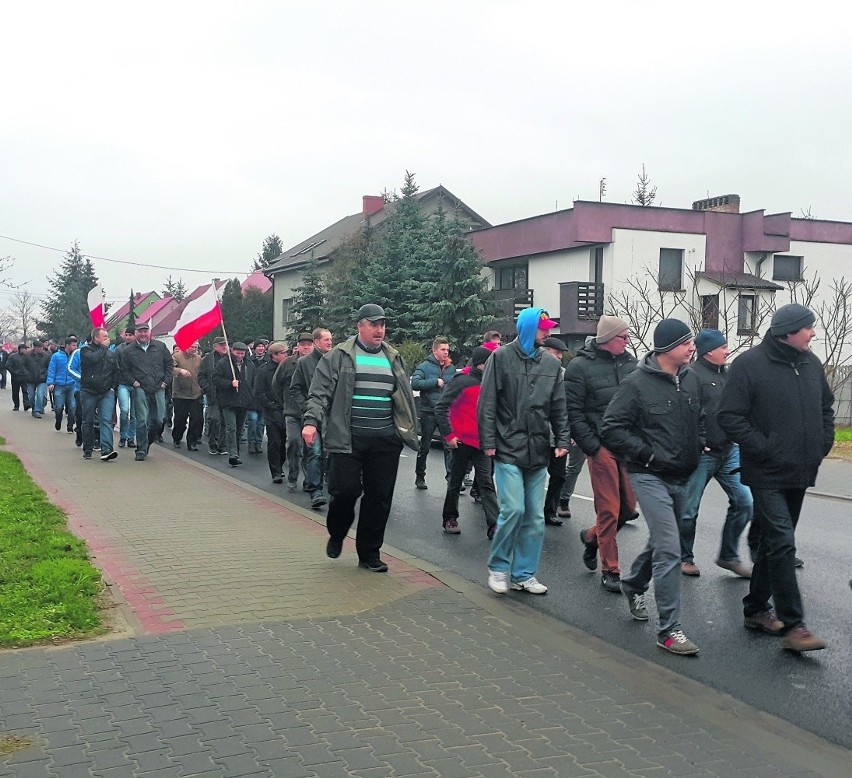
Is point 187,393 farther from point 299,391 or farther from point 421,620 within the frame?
point 421,620

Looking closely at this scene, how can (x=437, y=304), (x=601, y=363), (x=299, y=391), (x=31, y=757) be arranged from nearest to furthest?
1. (x=31, y=757)
2. (x=601, y=363)
3. (x=299, y=391)
4. (x=437, y=304)

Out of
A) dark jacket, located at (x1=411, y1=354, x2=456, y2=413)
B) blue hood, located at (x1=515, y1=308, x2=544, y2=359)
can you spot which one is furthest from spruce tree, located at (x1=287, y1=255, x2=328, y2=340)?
blue hood, located at (x1=515, y1=308, x2=544, y2=359)

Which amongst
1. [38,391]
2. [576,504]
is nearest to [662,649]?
[576,504]

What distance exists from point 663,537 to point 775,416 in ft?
2.92

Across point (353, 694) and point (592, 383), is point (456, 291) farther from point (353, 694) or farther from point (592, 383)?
point (353, 694)

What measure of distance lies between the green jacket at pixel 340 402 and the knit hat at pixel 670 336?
6.76ft

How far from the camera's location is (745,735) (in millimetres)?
4250

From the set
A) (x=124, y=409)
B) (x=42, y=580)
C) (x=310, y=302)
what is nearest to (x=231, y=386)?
(x=124, y=409)

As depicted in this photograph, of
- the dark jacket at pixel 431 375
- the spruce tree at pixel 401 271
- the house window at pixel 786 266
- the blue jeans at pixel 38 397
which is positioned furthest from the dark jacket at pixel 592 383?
the house window at pixel 786 266

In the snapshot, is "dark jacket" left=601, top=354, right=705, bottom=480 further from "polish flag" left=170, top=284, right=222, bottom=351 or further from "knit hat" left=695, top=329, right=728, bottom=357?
"polish flag" left=170, top=284, right=222, bottom=351

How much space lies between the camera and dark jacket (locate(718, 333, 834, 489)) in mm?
5531

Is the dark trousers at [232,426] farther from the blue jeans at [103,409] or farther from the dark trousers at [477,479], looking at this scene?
the dark trousers at [477,479]

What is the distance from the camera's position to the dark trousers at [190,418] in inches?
671

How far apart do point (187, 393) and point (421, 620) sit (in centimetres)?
1177
